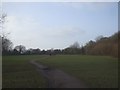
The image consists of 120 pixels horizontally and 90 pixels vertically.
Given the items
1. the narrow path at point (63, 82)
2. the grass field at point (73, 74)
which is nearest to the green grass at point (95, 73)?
the grass field at point (73, 74)

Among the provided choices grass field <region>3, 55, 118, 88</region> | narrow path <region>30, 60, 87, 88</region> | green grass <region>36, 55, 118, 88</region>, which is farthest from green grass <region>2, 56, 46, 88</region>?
green grass <region>36, 55, 118, 88</region>

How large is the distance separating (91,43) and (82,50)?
1227 cm

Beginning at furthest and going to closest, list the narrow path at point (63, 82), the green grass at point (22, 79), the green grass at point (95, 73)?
1. the green grass at point (95, 73)
2. the green grass at point (22, 79)
3. the narrow path at point (63, 82)

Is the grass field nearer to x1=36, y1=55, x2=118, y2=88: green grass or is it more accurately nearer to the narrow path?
x1=36, y1=55, x2=118, y2=88: green grass

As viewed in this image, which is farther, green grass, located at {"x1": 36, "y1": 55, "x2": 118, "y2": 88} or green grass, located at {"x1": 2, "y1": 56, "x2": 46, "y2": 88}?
green grass, located at {"x1": 36, "y1": 55, "x2": 118, "y2": 88}

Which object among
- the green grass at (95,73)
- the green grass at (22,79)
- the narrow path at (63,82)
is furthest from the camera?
the green grass at (95,73)

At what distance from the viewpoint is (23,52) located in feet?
438

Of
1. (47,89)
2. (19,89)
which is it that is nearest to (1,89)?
(19,89)

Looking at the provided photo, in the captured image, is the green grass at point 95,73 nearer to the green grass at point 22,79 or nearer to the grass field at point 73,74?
the grass field at point 73,74

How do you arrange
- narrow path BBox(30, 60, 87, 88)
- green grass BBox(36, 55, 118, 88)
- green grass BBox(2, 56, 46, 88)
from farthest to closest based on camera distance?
1. green grass BBox(36, 55, 118, 88)
2. green grass BBox(2, 56, 46, 88)
3. narrow path BBox(30, 60, 87, 88)

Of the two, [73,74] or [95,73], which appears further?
[95,73]

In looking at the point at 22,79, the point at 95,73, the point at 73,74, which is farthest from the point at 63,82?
the point at 95,73

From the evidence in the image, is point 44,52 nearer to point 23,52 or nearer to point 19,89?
point 23,52

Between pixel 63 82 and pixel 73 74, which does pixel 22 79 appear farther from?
pixel 73 74
